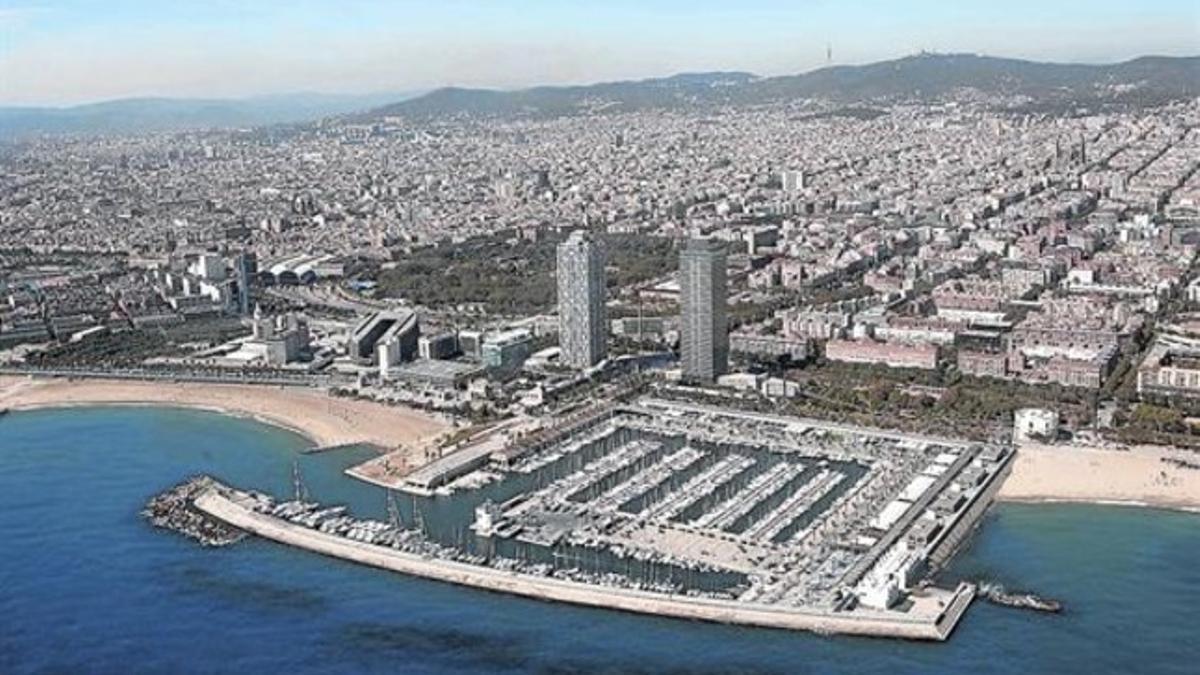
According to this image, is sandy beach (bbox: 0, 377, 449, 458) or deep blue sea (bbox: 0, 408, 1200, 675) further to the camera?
sandy beach (bbox: 0, 377, 449, 458)

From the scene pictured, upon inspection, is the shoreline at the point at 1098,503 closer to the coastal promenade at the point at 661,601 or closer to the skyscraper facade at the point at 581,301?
the coastal promenade at the point at 661,601

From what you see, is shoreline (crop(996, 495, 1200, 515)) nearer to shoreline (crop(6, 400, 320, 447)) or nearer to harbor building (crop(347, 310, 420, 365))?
harbor building (crop(347, 310, 420, 365))

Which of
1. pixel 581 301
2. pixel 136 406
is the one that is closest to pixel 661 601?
pixel 581 301

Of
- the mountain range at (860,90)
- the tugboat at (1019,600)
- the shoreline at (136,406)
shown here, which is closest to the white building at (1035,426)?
the tugboat at (1019,600)

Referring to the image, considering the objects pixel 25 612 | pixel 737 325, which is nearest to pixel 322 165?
pixel 737 325

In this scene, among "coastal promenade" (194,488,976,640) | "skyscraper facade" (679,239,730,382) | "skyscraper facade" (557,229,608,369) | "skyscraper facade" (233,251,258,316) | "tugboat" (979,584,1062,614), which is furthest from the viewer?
"skyscraper facade" (233,251,258,316)

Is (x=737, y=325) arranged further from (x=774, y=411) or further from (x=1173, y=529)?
(x=1173, y=529)

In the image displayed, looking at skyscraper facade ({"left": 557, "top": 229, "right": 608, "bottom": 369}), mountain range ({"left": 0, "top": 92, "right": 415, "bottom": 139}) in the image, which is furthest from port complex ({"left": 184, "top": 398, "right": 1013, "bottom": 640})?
mountain range ({"left": 0, "top": 92, "right": 415, "bottom": 139})
